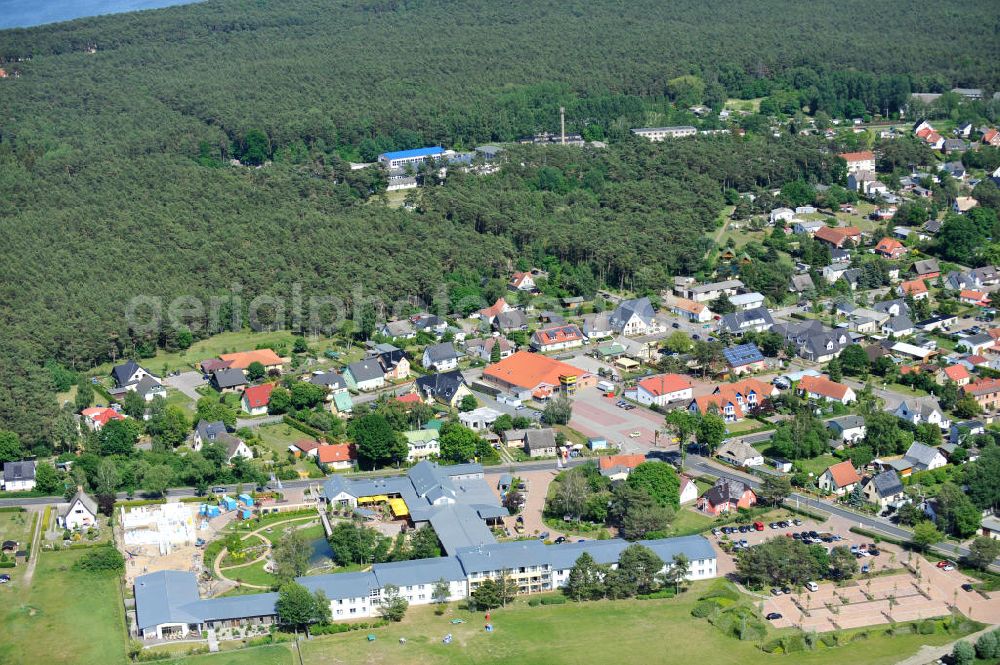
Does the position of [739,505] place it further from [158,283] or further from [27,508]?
[158,283]

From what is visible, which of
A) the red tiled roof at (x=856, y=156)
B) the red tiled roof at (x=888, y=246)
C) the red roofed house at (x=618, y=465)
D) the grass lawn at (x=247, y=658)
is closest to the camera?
the grass lawn at (x=247, y=658)

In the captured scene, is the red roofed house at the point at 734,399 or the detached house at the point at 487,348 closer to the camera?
the red roofed house at the point at 734,399

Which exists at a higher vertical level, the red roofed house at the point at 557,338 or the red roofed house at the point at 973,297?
the red roofed house at the point at 557,338

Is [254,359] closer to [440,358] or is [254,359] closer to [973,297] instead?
[440,358]

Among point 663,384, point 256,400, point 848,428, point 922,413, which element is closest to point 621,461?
point 663,384

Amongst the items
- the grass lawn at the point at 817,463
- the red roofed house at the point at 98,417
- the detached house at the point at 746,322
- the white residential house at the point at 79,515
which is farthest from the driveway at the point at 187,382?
the grass lawn at the point at 817,463

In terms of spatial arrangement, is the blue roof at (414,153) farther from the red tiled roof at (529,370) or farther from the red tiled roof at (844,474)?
the red tiled roof at (844,474)

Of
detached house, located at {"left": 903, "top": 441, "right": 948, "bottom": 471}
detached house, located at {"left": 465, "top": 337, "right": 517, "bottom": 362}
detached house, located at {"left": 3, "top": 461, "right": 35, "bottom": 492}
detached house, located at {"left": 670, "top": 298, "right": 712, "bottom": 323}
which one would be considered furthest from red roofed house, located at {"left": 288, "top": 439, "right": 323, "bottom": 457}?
detached house, located at {"left": 670, "top": 298, "right": 712, "bottom": 323}
